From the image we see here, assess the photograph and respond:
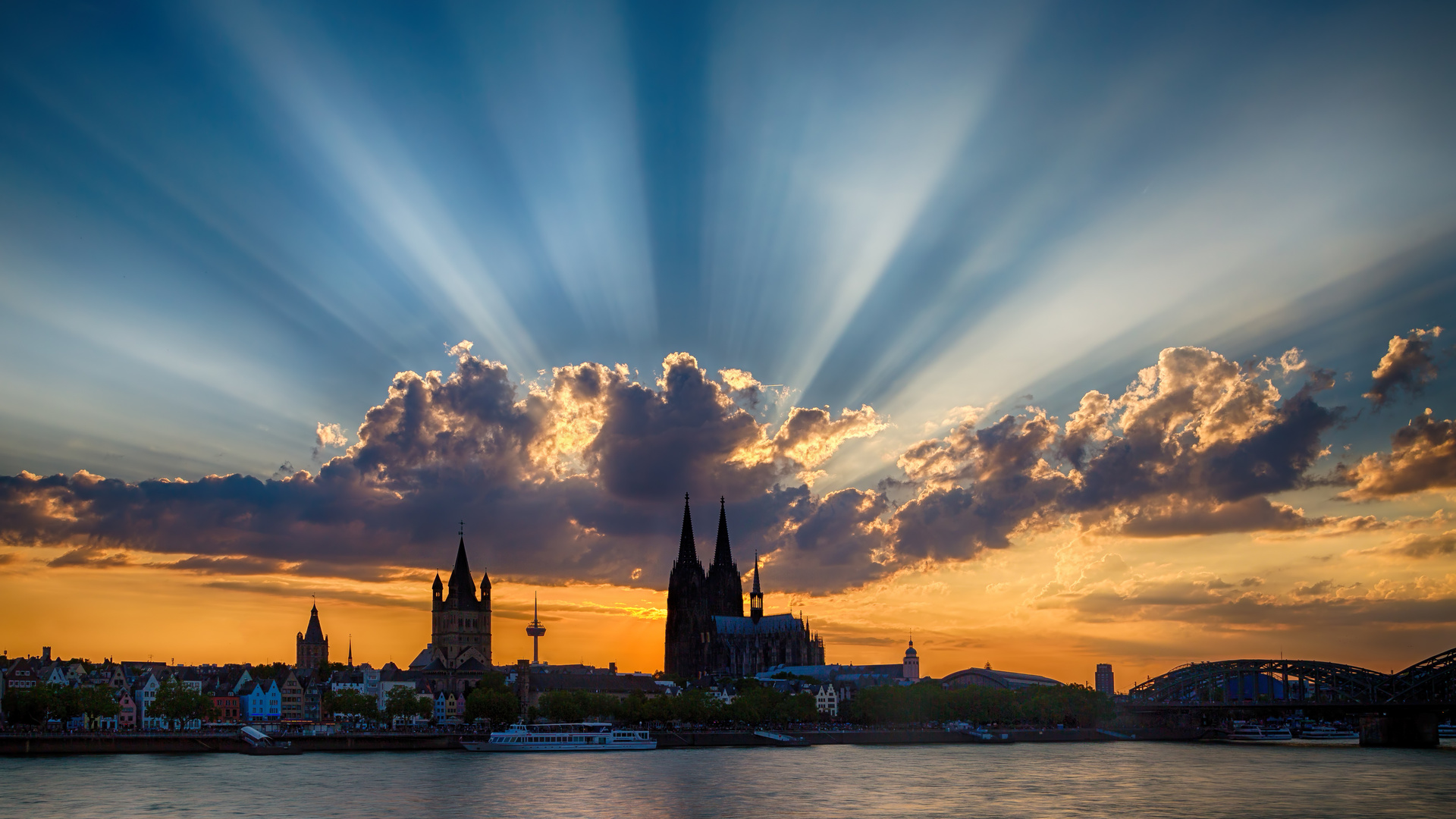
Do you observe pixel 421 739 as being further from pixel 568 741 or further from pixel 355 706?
pixel 355 706

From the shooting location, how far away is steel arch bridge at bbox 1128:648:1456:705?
496 feet

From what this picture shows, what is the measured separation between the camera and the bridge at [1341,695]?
147500 millimetres

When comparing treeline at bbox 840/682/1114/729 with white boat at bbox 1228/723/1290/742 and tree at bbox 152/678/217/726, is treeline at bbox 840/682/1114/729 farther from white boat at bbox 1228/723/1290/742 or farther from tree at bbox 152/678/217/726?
tree at bbox 152/678/217/726

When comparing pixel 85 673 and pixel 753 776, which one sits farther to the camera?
pixel 85 673

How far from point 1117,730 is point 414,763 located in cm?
10657

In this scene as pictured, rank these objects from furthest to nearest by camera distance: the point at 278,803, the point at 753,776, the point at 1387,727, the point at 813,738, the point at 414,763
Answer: the point at 1387,727 → the point at 813,738 → the point at 414,763 → the point at 753,776 → the point at 278,803

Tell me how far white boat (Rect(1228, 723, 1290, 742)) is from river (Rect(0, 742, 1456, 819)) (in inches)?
2088

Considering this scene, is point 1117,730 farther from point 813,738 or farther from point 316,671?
point 316,671

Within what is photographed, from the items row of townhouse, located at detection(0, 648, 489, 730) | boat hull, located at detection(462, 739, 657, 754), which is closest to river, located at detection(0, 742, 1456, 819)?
boat hull, located at detection(462, 739, 657, 754)

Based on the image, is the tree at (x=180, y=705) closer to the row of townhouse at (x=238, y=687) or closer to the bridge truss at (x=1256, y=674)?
the row of townhouse at (x=238, y=687)

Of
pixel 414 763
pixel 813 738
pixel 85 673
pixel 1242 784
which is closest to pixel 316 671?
pixel 85 673

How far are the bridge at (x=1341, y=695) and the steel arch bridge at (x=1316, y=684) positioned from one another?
0.30 feet

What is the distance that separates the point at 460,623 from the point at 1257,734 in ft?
361

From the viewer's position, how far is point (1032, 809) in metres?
62.8
